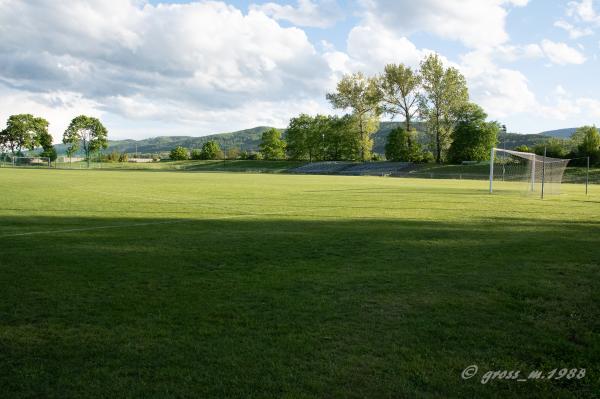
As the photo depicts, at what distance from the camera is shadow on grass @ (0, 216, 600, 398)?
148 inches

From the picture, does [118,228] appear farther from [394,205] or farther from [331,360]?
[394,205]

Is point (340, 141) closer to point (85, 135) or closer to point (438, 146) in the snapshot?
point (438, 146)

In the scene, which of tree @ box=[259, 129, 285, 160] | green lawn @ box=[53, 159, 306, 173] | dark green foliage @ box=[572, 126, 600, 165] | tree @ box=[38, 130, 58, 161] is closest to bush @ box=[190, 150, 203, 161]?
tree @ box=[259, 129, 285, 160]

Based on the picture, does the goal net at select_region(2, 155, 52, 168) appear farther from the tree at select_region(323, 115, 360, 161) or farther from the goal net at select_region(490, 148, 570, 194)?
the goal net at select_region(490, 148, 570, 194)

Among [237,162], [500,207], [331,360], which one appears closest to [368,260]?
[331,360]

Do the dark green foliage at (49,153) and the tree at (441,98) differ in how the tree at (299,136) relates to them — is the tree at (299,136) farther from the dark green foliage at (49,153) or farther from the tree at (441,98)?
the dark green foliage at (49,153)

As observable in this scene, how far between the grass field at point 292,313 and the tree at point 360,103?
82.6 metres

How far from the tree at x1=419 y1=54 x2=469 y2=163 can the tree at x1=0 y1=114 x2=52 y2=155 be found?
95.9m

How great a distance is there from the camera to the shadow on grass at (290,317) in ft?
12.4

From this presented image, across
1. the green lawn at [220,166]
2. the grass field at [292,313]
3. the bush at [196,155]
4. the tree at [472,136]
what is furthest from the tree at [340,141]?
the grass field at [292,313]

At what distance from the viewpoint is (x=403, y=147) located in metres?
91.0

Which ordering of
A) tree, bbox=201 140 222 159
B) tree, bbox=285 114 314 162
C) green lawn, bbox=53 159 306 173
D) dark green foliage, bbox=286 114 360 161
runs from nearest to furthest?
green lawn, bbox=53 159 306 173 → dark green foliage, bbox=286 114 360 161 → tree, bbox=285 114 314 162 → tree, bbox=201 140 222 159

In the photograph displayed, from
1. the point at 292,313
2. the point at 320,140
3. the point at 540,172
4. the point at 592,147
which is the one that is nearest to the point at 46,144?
the point at 320,140

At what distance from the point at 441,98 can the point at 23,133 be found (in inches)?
3936
